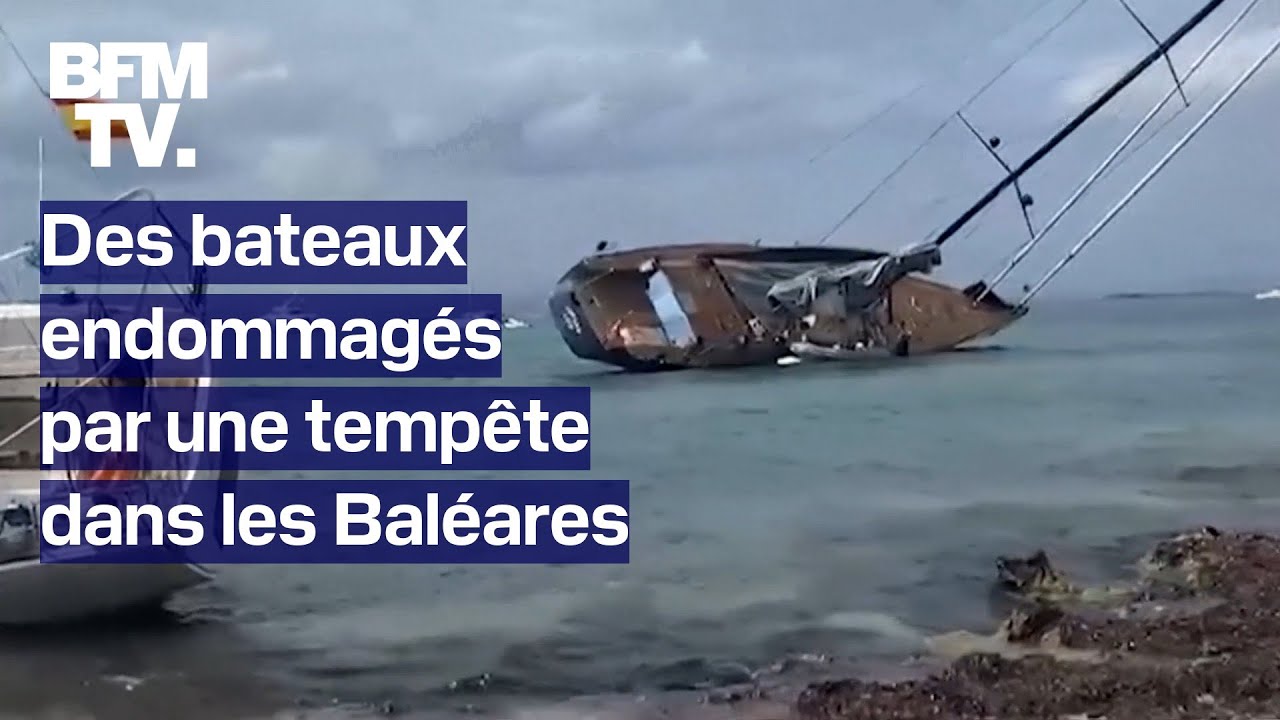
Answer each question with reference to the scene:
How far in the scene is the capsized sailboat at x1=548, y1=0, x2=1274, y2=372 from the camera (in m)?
4.72

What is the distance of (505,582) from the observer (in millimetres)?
3746

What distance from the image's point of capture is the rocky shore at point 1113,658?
287 cm

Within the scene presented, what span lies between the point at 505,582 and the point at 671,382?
7.12 ft

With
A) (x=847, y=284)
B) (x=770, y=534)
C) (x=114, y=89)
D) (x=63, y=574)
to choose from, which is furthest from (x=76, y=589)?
(x=847, y=284)

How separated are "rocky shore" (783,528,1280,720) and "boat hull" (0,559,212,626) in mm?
1451

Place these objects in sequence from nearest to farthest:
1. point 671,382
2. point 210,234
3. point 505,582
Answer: point 210,234, point 505,582, point 671,382

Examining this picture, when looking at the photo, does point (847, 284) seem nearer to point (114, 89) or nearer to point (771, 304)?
point (771, 304)

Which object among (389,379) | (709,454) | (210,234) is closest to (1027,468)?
(709,454)

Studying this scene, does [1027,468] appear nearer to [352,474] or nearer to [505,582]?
[505,582]

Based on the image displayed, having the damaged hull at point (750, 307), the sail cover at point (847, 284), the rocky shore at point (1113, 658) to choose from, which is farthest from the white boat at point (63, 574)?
the sail cover at point (847, 284)

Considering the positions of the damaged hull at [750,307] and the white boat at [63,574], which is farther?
the damaged hull at [750,307]

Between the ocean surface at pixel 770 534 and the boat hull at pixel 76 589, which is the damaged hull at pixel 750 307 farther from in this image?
the boat hull at pixel 76 589

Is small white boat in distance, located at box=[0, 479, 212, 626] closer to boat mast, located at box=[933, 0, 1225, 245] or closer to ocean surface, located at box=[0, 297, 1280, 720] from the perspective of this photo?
ocean surface, located at box=[0, 297, 1280, 720]

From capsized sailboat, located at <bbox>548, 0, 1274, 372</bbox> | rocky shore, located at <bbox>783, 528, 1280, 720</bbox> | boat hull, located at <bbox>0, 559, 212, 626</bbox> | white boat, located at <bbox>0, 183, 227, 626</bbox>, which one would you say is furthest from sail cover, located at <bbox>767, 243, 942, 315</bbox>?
boat hull, located at <bbox>0, 559, 212, 626</bbox>
